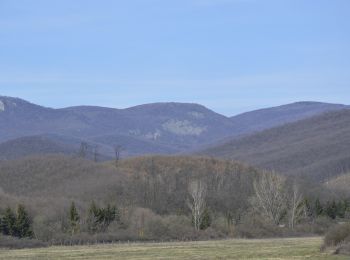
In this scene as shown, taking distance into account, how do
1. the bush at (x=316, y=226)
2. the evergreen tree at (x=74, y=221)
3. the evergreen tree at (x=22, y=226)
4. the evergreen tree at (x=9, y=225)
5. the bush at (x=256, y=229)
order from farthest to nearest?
the bush at (x=316, y=226)
the bush at (x=256, y=229)
the evergreen tree at (x=74, y=221)
the evergreen tree at (x=22, y=226)
the evergreen tree at (x=9, y=225)

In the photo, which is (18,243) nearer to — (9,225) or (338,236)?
(9,225)

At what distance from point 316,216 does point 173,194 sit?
3402 centimetres

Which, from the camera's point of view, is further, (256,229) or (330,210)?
(330,210)

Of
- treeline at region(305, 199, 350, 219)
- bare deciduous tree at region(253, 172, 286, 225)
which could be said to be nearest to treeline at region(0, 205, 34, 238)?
bare deciduous tree at region(253, 172, 286, 225)

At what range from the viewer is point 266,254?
56.6 m

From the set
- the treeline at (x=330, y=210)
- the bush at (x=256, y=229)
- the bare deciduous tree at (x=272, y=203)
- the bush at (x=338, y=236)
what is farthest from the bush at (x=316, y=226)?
the bush at (x=338, y=236)

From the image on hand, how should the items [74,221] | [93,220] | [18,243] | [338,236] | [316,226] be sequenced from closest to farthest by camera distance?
[338,236]
[18,243]
[74,221]
[93,220]
[316,226]

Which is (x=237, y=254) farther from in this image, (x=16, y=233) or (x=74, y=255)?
(x=16, y=233)

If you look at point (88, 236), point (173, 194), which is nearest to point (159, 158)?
point (173, 194)

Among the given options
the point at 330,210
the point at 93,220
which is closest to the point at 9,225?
the point at 93,220

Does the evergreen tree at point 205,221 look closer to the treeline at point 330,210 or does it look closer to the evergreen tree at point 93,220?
the evergreen tree at point 93,220

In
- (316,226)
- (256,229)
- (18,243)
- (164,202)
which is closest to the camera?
(18,243)

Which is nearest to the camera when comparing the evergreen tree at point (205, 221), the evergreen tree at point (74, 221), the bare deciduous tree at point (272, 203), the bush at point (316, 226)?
the evergreen tree at point (74, 221)

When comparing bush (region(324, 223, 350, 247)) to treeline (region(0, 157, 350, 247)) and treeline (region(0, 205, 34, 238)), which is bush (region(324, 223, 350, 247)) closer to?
treeline (region(0, 157, 350, 247))
